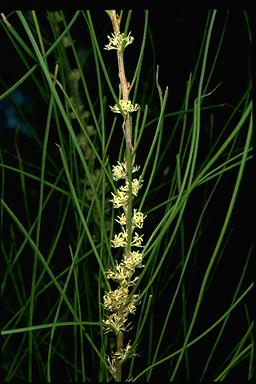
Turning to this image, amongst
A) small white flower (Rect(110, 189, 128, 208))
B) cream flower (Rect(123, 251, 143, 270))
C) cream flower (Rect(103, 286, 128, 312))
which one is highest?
small white flower (Rect(110, 189, 128, 208))

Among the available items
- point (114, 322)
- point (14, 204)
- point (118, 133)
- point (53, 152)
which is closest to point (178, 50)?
point (118, 133)

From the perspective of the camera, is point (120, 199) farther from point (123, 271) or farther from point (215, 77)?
point (215, 77)

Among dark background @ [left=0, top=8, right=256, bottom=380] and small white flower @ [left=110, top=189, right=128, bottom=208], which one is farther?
dark background @ [left=0, top=8, right=256, bottom=380]

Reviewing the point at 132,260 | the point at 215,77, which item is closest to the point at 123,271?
the point at 132,260

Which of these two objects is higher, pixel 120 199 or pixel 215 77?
pixel 215 77

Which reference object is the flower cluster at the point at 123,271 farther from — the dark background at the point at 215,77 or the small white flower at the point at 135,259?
the dark background at the point at 215,77

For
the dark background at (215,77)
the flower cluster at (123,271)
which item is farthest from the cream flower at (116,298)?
the dark background at (215,77)

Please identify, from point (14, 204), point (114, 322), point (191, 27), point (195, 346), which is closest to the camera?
point (114, 322)

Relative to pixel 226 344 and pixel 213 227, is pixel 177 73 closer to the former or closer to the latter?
pixel 213 227

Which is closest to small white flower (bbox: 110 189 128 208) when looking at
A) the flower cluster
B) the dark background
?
the flower cluster

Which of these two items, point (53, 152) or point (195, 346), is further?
point (53, 152)

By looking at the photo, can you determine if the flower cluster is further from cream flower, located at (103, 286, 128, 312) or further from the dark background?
the dark background
